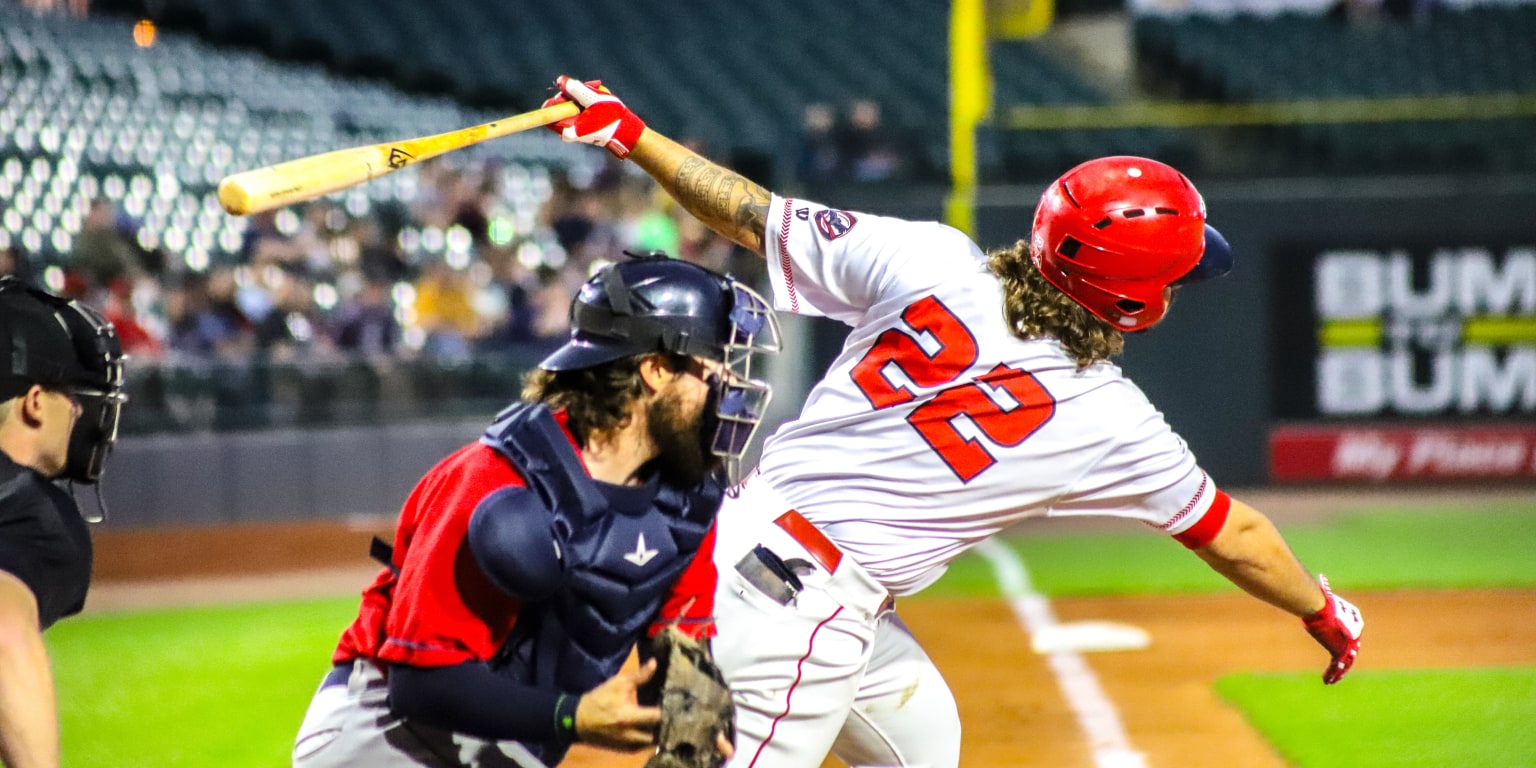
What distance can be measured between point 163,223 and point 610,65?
6.82 m

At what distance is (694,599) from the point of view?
2.89 meters

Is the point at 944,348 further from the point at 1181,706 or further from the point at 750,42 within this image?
the point at 750,42

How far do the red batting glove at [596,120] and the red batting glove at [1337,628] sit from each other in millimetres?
1883

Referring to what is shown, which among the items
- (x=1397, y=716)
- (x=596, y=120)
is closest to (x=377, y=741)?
(x=596, y=120)

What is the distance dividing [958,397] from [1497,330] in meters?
11.2

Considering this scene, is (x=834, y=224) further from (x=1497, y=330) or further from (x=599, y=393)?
(x=1497, y=330)

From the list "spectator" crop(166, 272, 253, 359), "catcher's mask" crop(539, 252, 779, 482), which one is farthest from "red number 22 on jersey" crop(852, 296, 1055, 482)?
"spectator" crop(166, 272, 253, 359)

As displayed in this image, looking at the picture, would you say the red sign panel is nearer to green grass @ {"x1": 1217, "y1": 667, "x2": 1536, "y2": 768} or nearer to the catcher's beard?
green grass @ {"x1": 1217, "y1": 667, "x2": 1536, "y2": 768}

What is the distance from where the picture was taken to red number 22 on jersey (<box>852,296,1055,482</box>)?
10.2 feet

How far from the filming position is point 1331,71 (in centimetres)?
1669

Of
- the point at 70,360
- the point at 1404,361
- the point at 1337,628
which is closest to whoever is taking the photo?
the point at 70,360

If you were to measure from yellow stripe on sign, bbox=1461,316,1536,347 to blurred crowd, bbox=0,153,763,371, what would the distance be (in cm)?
602

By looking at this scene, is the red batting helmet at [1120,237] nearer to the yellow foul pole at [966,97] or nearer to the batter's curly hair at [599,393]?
the batter's curly hair at [599,393]

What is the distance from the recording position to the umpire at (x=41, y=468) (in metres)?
3.09
